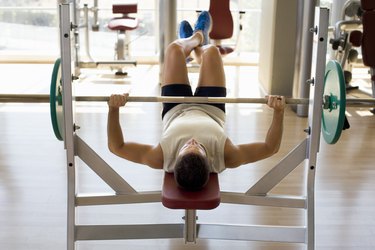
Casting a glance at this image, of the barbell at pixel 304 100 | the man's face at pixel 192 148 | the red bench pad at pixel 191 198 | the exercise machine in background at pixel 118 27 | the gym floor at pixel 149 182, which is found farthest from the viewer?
the exercise machine in background at pixel 118 27

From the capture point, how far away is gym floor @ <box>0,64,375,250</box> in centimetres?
218

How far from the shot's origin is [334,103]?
192cm

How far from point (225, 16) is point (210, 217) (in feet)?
9.34

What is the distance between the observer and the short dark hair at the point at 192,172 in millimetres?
1689

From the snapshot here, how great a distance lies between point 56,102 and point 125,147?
12.6 inches

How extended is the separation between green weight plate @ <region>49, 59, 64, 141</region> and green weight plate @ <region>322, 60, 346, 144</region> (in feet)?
3.45

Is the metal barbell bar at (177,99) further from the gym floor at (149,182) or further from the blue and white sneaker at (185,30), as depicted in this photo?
the blue and white sneaker at (185,30)

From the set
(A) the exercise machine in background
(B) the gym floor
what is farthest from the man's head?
(A) the exercise machine in background

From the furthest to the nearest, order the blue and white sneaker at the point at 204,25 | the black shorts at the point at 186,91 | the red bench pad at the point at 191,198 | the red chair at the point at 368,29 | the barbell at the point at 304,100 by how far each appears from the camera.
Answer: the red chair at the point at 368,29 < the blue and white sneaker at the point at 204,25 < the black shorts at the point at 186,91 < the barbell at the point at 304,100 < the red bench pad at the point at 191,198

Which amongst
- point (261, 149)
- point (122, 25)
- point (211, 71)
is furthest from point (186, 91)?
point (122, 25)

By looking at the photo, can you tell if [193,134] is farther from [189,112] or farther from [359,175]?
[359,175]

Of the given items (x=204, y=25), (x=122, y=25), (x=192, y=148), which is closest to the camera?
(x=192, y=148)

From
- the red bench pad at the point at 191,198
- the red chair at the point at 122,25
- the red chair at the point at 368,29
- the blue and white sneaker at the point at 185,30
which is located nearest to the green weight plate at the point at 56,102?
the red bench pad at the point at 191,198

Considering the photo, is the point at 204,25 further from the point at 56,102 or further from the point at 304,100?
the point at 56,102
